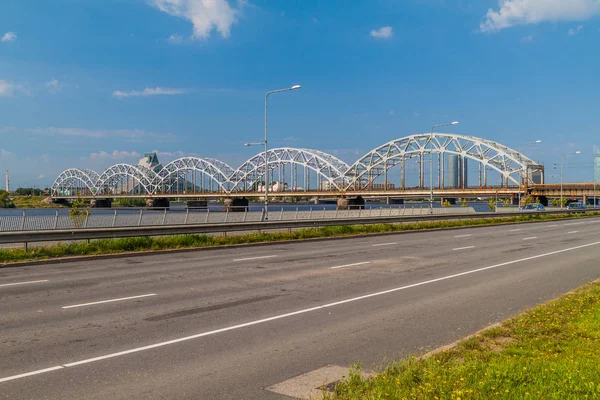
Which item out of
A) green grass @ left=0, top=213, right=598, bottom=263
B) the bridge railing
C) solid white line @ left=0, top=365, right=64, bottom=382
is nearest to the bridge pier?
the bridge railing

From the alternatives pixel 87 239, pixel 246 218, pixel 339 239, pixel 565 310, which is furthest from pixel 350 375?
pixel 246 218

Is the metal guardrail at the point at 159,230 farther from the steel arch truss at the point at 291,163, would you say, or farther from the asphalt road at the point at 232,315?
the steel arch truss at the point at 291,163

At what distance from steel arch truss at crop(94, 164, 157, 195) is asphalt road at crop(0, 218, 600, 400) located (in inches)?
6730

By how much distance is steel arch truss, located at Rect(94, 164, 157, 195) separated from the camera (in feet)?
598

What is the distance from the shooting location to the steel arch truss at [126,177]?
18212 centimetres

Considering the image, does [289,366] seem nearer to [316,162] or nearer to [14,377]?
[14,377]

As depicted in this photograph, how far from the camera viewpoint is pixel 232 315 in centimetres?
942

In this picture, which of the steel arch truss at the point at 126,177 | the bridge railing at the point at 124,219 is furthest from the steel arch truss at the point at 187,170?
the bridge railing at the point at 124,219

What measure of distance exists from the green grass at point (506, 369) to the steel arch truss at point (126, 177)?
179481 mm

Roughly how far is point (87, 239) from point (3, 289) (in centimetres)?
907

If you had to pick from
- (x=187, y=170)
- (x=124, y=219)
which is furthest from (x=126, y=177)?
(x=124, y=219)

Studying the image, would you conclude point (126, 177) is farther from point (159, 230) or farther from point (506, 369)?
point (506, 369)

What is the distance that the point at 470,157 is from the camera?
126 m

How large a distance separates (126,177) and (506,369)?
198225 mm
